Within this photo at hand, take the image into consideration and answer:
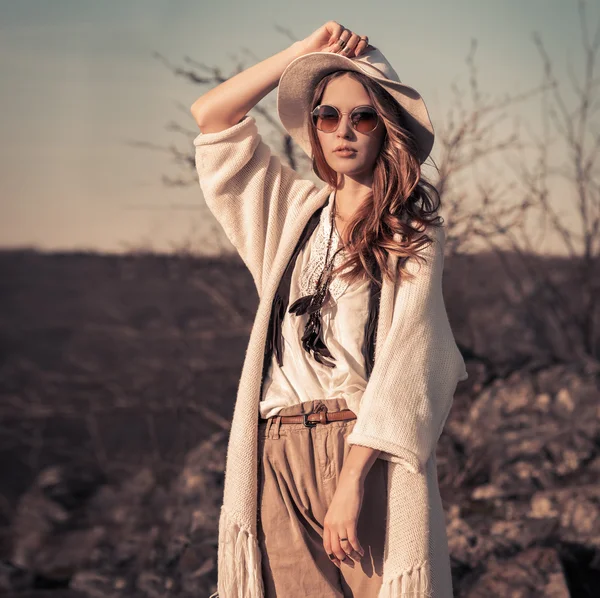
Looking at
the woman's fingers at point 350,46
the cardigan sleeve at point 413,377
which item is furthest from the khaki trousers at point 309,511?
the woman's fingers at point 350,46

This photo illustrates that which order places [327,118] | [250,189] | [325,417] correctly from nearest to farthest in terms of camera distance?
[325,417]
[327,118]
[250,189]

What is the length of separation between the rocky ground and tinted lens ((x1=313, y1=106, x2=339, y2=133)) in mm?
2196

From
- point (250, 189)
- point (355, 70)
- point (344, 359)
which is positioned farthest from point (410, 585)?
point (355, 70)

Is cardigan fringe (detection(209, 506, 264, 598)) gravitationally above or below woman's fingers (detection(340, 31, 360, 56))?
below

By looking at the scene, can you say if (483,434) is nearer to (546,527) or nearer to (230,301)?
(546,527)

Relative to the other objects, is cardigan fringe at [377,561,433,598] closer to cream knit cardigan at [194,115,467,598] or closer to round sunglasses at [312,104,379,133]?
cream knit cardigan at [194,115,467,598]

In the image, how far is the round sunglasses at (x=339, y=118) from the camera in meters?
2.05

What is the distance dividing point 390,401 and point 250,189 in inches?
26.6

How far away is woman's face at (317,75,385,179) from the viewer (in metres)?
2.06

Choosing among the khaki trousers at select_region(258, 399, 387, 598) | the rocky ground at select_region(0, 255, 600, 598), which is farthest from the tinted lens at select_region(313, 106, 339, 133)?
the rocky ground at select_region(0, 255, 600, 598)

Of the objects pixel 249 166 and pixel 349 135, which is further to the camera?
pixel 249 166

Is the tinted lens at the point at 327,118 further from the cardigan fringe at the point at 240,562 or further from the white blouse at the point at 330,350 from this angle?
the cardigan fringe at the point at 240,562

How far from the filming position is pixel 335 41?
2.05 metres

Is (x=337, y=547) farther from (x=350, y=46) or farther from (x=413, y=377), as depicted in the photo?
(x=350, y=46)
